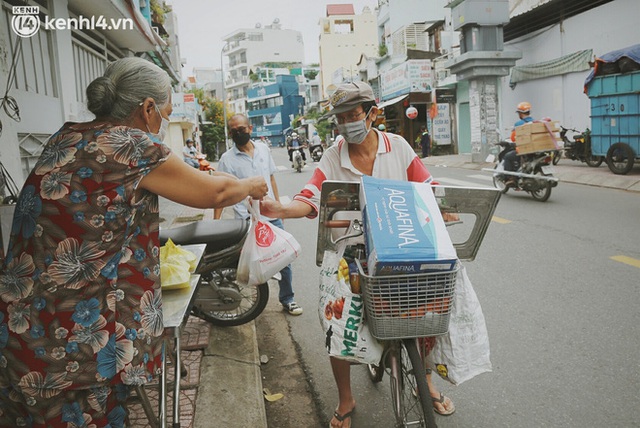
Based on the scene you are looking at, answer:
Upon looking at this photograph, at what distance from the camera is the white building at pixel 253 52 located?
81812 millimetres

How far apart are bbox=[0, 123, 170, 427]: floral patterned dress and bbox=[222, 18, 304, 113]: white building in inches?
3088

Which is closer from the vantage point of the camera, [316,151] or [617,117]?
[617,117]

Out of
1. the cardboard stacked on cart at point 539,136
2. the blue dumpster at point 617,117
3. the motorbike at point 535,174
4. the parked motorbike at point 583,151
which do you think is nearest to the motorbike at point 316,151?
the parked motorbike at point 583,151

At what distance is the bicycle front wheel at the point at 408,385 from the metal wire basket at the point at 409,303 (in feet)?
0.61

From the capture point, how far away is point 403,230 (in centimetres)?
199

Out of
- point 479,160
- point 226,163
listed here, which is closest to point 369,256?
point 226,163

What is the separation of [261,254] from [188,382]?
3.67ft

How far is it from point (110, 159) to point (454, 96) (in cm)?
2415

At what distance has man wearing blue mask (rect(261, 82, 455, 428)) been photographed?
2.63 meters

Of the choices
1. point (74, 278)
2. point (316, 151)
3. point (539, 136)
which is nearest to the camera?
point (74, 278)

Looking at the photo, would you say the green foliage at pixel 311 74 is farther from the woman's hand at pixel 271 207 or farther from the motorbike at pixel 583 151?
the woman's hand at pixel 271 207

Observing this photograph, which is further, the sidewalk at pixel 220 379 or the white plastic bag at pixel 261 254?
the sidewalk at pixel 220 379

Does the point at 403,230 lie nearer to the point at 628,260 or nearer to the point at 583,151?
the point at 628,260

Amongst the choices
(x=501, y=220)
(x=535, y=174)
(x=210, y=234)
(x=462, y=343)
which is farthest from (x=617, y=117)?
(x=462, y=343)
